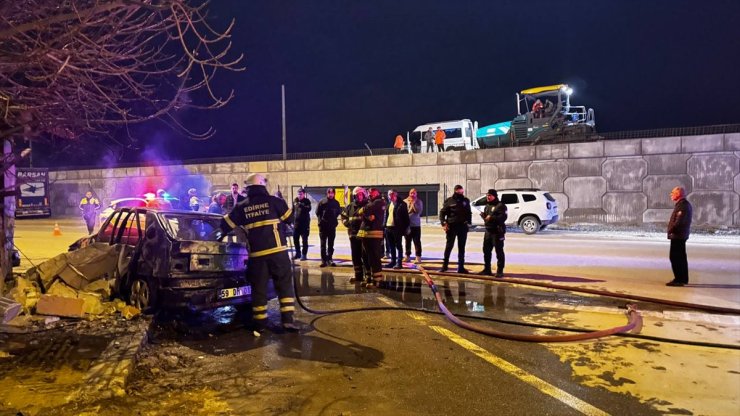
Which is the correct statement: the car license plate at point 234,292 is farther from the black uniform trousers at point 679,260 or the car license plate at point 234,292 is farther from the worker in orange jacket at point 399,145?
the worker in orange jacket at point 399,145

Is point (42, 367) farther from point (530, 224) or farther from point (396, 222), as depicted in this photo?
point (530, 224)

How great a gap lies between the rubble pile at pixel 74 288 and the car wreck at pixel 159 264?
0.04 ft

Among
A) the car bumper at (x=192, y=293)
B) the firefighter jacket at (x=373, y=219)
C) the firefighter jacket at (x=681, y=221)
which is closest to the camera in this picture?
the car bumper at (x=192, y=293)

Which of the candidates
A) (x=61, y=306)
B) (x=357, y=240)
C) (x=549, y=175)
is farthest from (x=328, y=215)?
(x=549, y=175)

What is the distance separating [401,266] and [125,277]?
563cm

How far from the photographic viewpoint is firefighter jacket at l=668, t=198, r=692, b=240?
26.3ft

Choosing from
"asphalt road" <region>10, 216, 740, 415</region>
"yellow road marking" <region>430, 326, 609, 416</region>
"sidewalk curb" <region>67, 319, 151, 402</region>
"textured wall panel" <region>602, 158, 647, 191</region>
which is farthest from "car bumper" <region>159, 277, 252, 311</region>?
"textured wall panel" <region>602, 158, 647, 191</region>

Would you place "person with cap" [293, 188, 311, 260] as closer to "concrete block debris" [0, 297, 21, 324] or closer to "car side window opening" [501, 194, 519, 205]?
"concrete block debris" [0, 297, 21, 324]

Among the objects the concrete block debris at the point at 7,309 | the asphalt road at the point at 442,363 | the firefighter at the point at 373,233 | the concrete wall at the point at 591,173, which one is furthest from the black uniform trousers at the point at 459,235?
the concrete wall at the point at 591,173

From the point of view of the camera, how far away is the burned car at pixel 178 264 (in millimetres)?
5598

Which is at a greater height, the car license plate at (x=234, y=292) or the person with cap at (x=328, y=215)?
the person with cap at (x=328, y=215)

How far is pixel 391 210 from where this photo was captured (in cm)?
1030

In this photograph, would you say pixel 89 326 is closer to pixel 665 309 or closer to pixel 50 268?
pixel 50 268

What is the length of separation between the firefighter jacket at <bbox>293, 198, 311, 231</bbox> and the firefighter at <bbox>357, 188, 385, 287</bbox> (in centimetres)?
321
